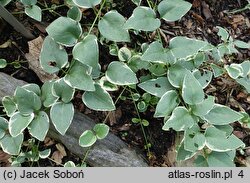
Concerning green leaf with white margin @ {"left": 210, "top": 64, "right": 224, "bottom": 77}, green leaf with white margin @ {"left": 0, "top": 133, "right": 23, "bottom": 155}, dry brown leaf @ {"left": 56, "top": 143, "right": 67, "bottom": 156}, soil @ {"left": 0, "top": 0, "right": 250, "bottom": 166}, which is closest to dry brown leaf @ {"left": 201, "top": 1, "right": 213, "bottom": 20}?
soil @ {"left": 0, "top": 0, "right": 250, "bottom": 166}

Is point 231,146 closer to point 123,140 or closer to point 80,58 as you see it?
point 123,140

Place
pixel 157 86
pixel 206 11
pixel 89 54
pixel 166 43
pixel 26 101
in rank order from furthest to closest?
pixel 206 11
pixel 166 43
pixel 157 86
pixel 26 101
pixel 89 54

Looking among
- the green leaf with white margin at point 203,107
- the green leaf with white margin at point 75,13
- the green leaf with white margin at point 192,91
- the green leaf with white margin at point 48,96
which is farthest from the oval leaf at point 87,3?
the green leaf with white margin at point 203,107

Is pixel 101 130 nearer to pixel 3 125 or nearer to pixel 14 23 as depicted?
pixel 3 125

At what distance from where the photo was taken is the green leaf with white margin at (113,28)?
5.29 ft

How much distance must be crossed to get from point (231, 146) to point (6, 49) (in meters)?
1.15

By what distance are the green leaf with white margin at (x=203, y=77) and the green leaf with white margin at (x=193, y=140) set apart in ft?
0.76

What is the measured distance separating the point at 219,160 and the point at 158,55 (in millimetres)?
503

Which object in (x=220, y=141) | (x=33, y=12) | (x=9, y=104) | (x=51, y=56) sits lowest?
(x=220, y=141)

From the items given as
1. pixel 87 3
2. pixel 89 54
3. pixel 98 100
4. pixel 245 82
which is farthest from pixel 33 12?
pixel 245 82

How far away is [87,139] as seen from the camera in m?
1.70

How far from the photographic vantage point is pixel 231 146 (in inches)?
64.0

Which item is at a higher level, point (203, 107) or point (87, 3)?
point (87, 3)

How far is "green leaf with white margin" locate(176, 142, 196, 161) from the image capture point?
1.68 metres
